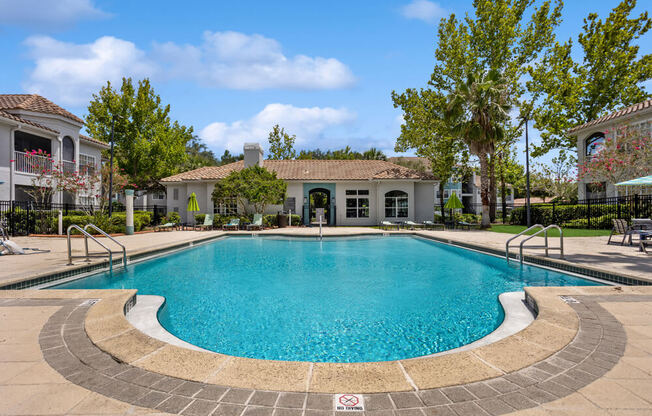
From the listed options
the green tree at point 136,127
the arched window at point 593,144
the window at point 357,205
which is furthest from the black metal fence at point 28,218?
the arched window at point 593,144

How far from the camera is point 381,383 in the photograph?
215 centimetres

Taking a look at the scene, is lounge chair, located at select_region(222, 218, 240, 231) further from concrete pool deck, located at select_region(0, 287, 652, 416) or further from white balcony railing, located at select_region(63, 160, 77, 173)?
concrete pool deck, located at select_region(0, 287, 652, 416)

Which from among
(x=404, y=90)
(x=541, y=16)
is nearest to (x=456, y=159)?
(x=404, y=90)

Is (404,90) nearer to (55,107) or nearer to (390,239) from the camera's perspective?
(390,239)

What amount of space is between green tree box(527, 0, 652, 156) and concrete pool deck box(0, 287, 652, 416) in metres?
23.9

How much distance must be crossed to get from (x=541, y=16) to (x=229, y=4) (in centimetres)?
2166

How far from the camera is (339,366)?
7.93 ft

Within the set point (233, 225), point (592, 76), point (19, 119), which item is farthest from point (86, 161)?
point (592, 76)

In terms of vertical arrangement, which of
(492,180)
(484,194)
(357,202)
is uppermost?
(492,180)

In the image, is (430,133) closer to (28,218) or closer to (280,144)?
(280,144)

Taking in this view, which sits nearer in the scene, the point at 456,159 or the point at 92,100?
the point at 456,159

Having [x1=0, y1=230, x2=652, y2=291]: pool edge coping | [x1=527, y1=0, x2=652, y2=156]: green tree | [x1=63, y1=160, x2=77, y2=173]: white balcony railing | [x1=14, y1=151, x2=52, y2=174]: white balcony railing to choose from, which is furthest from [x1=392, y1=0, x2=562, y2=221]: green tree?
[x1=14, y1=151, x2=52, y2=174]: white balcony railing

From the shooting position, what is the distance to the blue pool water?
12.5 feet

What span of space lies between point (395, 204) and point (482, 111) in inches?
312
